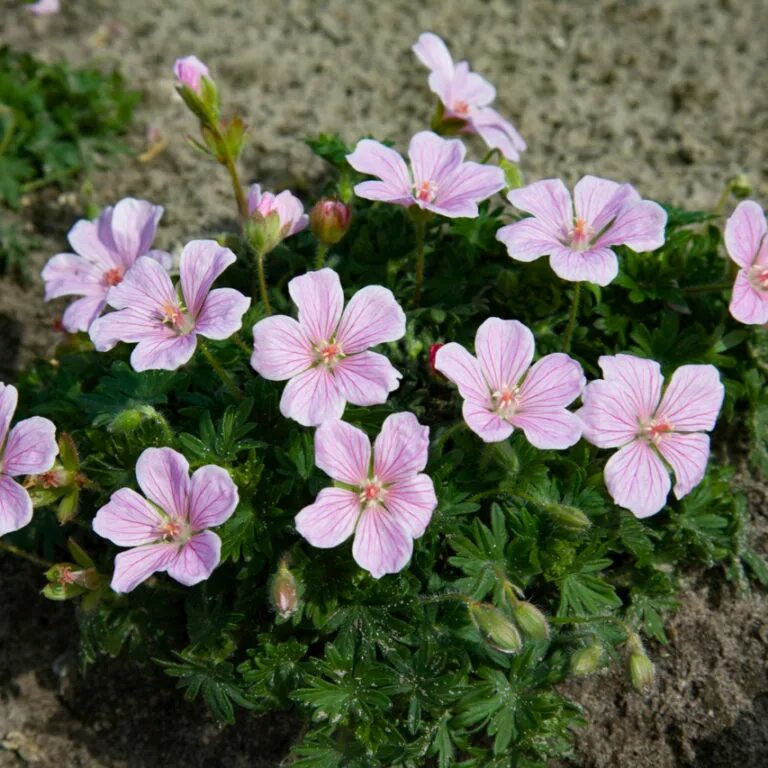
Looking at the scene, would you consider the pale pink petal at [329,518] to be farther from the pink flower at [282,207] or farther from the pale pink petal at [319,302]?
the pink flower at [282,207]

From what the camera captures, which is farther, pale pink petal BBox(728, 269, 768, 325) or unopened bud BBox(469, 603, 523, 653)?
pale pink petal BBox(728, 269, 768, 325)

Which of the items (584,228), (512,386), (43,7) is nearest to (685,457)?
(512,386)

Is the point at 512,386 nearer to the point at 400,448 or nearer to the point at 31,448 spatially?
the point at 400,448

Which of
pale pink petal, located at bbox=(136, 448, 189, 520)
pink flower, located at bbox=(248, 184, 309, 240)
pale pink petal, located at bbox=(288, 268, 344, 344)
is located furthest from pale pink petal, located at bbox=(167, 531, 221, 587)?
pink flower, located at bbox=(248, 184, 309, 240)

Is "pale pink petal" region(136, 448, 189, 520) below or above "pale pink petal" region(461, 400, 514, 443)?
below

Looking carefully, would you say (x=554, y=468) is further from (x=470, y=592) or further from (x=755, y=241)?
(x=755, y=241)

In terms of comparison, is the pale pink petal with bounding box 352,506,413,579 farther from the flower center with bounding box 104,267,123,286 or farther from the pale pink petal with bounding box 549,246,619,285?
the flower center with bounding box 104,267,123,286

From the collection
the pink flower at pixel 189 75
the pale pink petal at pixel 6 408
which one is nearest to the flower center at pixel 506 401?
the pale pink petal at pixel 6 408
